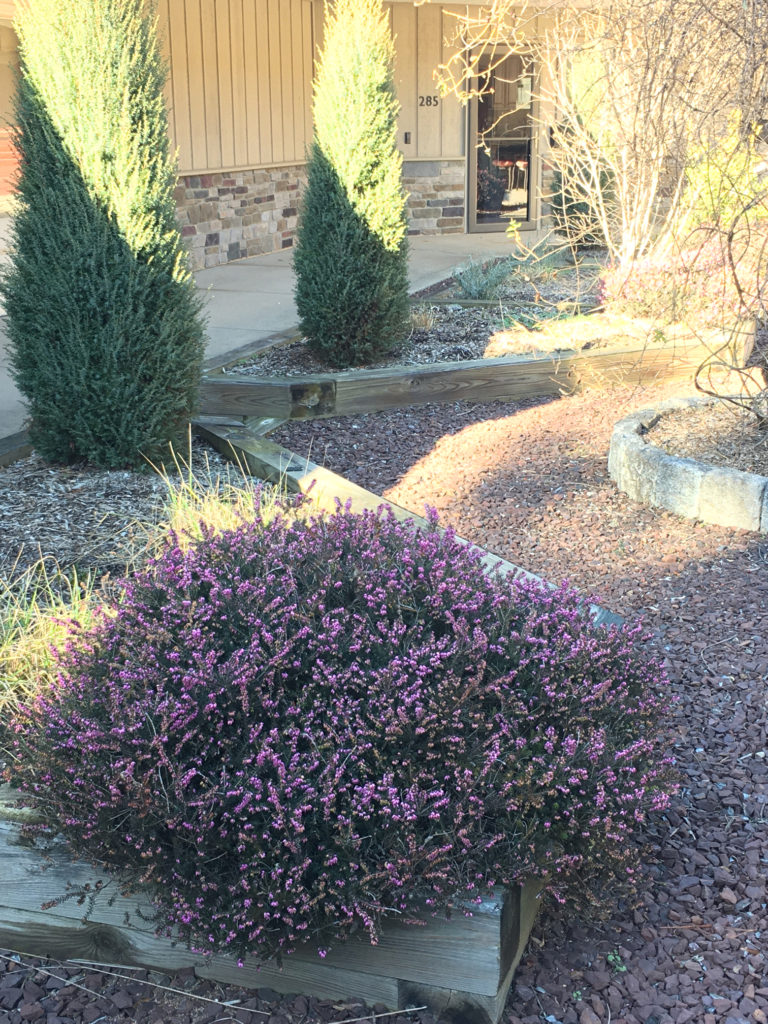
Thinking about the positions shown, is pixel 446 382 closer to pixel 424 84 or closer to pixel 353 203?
pixel 353 203

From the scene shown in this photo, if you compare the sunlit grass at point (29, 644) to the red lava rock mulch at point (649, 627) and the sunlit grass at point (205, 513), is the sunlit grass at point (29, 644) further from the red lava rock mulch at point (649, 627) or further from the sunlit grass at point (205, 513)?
the red lava rock mulch at point (649, 627)

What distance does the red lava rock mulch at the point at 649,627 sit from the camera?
2.13m

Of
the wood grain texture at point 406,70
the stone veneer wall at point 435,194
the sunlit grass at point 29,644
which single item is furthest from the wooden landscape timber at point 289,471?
the stone veneer wall at point 435,194

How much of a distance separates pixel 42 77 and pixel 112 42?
0.35m

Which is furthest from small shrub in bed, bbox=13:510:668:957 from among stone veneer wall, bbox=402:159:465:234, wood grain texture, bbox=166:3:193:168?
stone veneer wall, bbox=402:159:465:234

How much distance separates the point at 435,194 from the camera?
46.8 ft

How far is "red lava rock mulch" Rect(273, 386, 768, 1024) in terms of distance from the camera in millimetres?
2131

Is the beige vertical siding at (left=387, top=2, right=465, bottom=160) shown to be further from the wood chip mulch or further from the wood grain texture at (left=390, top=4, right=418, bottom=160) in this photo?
the wood chip mulch

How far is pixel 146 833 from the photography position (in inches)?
78.4

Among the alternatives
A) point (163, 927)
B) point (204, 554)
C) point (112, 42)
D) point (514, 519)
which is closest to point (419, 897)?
point (163, 927)

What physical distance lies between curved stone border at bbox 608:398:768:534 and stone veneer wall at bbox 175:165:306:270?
686cm

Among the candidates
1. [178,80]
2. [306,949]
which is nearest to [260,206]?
[178,80]

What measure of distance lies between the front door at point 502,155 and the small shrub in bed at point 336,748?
1296cm

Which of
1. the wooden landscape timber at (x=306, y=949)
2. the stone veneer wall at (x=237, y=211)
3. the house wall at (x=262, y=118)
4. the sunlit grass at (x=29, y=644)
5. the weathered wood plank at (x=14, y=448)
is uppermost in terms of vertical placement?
the house wall at (x=262, y=118)
